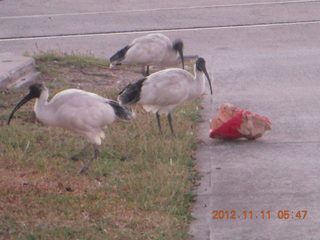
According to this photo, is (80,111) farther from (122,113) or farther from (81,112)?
(122,113)

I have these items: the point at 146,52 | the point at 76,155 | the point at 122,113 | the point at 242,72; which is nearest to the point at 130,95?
the point at 122,113

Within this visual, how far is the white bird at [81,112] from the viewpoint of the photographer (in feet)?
22.6

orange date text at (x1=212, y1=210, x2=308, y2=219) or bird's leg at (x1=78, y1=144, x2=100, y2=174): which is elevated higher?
orange date text at (x1=212, y1=210, x2=308, y2=219)

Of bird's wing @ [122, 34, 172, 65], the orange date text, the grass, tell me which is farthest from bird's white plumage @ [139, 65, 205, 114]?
the orange date text

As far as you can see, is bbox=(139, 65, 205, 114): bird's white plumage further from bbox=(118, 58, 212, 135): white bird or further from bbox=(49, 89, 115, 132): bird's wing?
bbox=(49, 89, 115, 132): bird's wing

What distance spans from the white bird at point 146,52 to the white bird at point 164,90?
2.20 meters

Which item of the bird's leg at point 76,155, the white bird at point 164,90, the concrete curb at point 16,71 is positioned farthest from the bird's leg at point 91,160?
the concrete curb at point 16,71

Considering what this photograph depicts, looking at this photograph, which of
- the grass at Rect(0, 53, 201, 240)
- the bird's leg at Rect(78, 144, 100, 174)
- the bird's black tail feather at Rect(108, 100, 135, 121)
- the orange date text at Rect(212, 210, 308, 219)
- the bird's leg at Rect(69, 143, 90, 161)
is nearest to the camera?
the grass at Rect(0, 53, 201, 240)

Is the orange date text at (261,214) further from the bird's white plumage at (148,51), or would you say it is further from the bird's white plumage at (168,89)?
the bird's white plumage at (148,51)

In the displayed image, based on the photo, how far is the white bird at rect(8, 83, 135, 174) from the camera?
690 centimetres

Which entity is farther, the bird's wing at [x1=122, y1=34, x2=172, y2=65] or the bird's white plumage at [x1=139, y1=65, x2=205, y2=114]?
the bird's wing at [x1=122, y1=34, x2=172, y2=65]

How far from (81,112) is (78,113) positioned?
4 centimetres

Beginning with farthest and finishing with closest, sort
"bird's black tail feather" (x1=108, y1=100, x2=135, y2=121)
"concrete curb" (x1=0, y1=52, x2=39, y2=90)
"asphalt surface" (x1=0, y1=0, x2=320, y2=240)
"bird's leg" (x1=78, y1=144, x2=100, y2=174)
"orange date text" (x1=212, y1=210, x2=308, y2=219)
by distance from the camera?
1. "concrete curb" (x1=0, y1=52, x2=39, y2=90)
2. "bird's black tail feather" (x1=108, y1=100, x2=135, y2=121)
3. "bird's leg" (x1=78, y1=144, x2=100, y2=174)
4. "asphalt surface" (x1=0, y1=0, x2=320, y2=240)
5. "orange date text" (x1=212, y1=210, x2=308, y2=219)

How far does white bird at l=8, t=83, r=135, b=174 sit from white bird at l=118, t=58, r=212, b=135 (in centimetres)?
70
